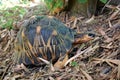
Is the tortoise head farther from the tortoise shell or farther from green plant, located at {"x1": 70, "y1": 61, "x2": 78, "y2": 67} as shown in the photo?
green plant, located at {"x1": 70, "y1": 61, "x2": 78, "y2": 67}

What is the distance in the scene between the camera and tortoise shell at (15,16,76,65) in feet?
9.59

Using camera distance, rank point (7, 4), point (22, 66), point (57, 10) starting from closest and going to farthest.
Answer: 1. point (22, 66)
2. point (57, 10)
3. point (7, 4)

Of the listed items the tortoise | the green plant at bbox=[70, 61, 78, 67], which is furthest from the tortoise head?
the green plant at bbox=[70, 61, 78, 67]

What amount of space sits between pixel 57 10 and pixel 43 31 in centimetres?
97

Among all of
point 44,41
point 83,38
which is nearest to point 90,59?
point 83,38

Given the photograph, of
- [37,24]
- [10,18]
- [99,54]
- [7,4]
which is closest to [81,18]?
[37,24]

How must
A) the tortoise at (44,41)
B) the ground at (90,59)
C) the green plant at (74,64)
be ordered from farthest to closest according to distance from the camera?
the tortoise at (44,41)
the green plant at (74,64)
the ground at (90,59)

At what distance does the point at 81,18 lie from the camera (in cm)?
362

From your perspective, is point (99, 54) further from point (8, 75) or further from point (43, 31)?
point (8, 75)

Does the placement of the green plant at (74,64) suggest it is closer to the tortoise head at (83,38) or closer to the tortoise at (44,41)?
the tortoise at (44,41)

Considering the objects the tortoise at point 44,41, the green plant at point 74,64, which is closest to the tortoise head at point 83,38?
the tortoise at point 44,41

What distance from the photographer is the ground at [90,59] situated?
96.8 inches

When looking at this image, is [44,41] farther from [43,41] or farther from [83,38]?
[83,38]

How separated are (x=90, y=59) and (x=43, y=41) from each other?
0.59 meters
